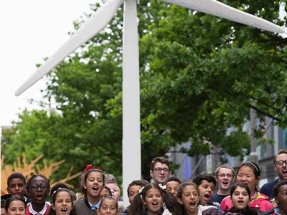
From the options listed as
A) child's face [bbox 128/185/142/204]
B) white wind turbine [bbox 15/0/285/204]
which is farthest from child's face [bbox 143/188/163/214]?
white wind turbine [bbox 15/0/285/204]

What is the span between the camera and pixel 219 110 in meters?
28.8

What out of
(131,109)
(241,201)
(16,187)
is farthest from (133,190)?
(131,109)

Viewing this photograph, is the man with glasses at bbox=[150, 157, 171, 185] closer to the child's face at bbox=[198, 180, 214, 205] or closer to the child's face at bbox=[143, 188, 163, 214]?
the child's face at bbox=[198, 180, 214, 205]

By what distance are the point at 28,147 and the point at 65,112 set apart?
10.9 metres

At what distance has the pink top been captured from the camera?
11938mm

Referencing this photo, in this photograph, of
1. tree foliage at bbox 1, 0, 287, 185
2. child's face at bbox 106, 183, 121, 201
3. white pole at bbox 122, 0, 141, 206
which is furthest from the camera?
tree foliage at bbox 1, 0, 287, 185

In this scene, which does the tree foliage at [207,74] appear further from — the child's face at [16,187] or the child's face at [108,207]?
the child's face at [108,207]

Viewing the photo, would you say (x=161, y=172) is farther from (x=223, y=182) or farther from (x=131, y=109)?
(x=131, y=109)

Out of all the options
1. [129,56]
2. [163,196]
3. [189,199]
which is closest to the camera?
[189,199]

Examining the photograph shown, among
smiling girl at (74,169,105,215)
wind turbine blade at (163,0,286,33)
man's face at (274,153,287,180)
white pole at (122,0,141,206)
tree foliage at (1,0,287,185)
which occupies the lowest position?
smiling girl at (74,169,105,215)

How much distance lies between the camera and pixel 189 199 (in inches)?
462

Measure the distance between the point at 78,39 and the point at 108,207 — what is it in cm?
453

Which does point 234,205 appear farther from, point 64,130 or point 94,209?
point 64,130

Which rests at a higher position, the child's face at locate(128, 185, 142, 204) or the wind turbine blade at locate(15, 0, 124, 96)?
the wind turbine blade at locate(15, 0, 124, 96)
